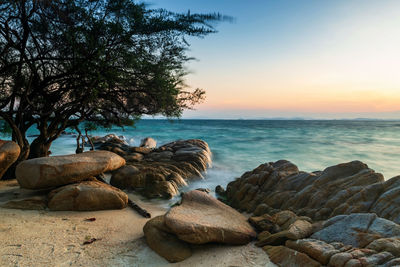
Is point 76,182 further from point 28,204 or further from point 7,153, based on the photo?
point 7,153

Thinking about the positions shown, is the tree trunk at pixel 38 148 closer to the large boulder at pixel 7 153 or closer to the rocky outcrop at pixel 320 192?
the large boulder at pixel 7 153

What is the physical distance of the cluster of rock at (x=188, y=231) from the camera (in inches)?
158

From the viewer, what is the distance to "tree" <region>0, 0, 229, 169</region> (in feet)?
22.3

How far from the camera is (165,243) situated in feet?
13.4

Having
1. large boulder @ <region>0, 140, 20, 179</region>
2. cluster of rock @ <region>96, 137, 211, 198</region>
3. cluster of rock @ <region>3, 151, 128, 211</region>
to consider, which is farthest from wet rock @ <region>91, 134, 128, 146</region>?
cluster of rock @ <region>3, 151, 128, 211</region>

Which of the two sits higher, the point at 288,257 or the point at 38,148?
the point at 38,148

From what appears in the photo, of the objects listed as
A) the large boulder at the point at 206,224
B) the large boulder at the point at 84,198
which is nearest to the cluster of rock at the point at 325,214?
the large boulder at the point at 206,224

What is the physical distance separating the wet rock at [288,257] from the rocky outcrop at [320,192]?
6.29ft

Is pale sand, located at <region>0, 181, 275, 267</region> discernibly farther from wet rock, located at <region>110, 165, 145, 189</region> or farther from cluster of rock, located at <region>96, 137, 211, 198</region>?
wet rock, located at <region>110, 165, 145, 189</region>

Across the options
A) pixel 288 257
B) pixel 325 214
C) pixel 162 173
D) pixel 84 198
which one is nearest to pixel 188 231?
pixel 288 257

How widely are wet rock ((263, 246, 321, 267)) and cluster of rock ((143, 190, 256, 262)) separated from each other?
60 centimetres

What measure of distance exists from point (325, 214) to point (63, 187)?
20.4 ft

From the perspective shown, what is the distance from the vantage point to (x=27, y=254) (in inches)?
143

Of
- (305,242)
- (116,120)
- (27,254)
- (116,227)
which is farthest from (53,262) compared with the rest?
(116,120)
